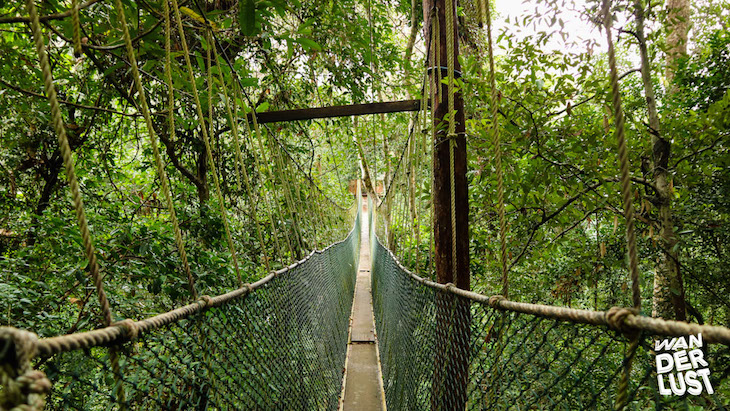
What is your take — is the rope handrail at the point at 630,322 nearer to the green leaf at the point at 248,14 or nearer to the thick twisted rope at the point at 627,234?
the thick twisted rope at the point at 627,234

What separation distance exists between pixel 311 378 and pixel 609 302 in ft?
7.51

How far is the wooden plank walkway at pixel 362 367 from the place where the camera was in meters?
2.13

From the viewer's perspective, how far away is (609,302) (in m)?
2.75

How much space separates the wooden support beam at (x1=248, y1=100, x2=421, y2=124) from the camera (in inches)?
81.7

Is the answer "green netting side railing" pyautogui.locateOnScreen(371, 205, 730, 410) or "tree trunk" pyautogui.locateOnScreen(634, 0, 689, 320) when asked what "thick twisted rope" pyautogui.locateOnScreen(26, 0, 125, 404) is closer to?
"green netting side railing" pyautogui.locateOnScreen(371, 205, 730, 410)

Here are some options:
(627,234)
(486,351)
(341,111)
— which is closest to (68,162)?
(627,234)

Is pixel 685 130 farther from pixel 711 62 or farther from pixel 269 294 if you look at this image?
pixel 269 294

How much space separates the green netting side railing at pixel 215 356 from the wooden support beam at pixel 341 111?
82 cm

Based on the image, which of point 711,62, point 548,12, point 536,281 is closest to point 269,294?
point 548,12

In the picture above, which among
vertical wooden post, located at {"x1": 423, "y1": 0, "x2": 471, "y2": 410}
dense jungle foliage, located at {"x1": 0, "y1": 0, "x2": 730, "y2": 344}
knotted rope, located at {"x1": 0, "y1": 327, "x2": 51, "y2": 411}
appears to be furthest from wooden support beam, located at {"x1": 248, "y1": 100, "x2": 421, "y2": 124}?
knotted rope, located at {"x1": 0, "y1": 327, "x2": 51, "y2": 411}

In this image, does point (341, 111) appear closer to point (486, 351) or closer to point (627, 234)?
point (486, 351)

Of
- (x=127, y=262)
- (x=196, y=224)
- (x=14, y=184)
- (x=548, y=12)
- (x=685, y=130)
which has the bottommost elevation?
(x=127, y=262)

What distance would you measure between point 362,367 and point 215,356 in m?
1.86

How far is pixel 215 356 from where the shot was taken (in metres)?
0.92
